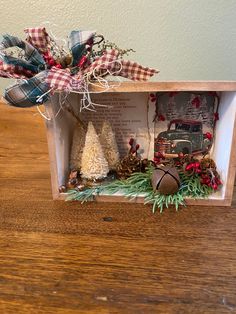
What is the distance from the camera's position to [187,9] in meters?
0.90

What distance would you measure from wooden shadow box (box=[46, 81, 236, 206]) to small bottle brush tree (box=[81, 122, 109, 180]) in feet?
0.16

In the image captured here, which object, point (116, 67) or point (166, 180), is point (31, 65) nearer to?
point (116, 67)

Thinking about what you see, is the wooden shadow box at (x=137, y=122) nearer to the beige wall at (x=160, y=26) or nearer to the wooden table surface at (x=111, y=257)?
the wooden table surface at (x=111, y=257)

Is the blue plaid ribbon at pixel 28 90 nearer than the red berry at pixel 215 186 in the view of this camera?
Yes

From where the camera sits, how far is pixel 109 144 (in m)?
0.74

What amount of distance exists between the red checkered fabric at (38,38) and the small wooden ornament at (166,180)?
1.08ft

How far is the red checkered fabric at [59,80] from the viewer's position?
553mm

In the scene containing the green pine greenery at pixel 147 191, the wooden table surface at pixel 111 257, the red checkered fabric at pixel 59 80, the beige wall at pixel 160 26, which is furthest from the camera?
the beige wall at pixel 160 26

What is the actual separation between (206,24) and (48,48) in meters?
0.51

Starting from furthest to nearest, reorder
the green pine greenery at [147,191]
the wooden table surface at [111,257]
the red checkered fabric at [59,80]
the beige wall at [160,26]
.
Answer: the beige wall at [160,26] → the green pine greenery at [147,191] → the red checkered fabric at [59,80] → the wooden table surface at [111,257]

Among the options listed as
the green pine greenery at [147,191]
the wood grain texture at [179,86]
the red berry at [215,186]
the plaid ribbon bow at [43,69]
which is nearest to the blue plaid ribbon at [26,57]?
the plaid ribbon bow at [43,69]

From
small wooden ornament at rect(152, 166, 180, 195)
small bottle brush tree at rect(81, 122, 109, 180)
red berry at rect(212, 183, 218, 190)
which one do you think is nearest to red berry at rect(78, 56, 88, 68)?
small bottle brush tree at rect(81, 122, 109, 180)

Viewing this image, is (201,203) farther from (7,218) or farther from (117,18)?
(117,18)

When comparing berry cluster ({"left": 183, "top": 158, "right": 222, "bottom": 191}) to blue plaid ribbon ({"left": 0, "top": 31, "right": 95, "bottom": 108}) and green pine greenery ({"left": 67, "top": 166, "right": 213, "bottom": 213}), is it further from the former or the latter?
blue plaid ribbon ({"left": 0, "top": 31, "right": 95, "bottom": 108})
